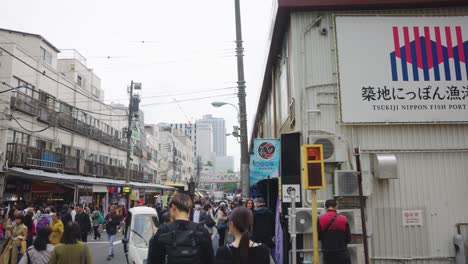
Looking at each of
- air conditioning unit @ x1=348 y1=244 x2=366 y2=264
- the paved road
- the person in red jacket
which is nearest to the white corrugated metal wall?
air conditioning unit @ x1=348 y1=244 x2=366 y2=264

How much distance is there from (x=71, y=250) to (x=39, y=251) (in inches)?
36.4

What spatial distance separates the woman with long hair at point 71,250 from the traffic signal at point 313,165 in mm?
3582

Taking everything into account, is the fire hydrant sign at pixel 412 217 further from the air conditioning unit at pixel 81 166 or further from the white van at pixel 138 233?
the air conditioning unit at pixel 81 166

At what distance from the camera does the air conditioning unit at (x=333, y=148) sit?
367 inches

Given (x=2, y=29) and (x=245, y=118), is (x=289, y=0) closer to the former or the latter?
(x=245, y=118)

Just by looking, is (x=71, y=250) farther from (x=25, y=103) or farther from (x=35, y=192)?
(x=35, y=192)

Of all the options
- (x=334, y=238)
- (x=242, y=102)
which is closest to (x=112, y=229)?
(x=242, y=102)

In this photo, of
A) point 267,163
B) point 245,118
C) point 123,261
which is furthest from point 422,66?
point 123,261

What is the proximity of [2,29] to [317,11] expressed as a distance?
90.2ft

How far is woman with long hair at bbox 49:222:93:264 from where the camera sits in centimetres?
484

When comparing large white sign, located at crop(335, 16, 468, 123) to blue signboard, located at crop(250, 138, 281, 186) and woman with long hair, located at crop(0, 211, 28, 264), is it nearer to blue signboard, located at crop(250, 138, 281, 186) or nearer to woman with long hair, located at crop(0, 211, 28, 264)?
blue signboard, located at crop(250, 138, 281, 186)

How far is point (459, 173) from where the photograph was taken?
944 centimetres

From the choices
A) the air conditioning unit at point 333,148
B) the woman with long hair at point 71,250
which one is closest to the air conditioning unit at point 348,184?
the air conditioning unit at point 333,148

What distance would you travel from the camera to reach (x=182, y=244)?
3389mm
